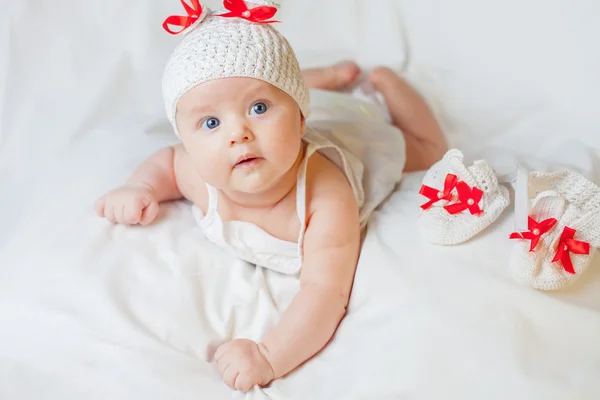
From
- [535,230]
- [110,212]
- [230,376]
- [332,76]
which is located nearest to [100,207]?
[110,212]

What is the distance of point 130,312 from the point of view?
1.12 metres

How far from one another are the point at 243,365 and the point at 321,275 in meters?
0.21

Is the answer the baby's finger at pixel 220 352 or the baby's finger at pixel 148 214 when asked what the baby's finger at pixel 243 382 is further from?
the baby's finger at pixel 148 214

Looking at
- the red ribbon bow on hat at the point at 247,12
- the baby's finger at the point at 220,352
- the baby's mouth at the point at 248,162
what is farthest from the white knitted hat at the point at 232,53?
the baby's finger at the point at 220,352

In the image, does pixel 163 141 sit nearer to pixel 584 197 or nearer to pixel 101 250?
pixel 101 250

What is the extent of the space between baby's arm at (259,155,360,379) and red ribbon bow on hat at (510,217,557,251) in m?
0.28

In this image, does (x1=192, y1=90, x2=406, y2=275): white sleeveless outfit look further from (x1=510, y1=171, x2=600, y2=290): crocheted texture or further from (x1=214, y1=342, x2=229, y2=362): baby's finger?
(x1=510, y1=171, x2=600, y2=290): crocheted texture

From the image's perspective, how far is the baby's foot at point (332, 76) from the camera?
1568 millimetres

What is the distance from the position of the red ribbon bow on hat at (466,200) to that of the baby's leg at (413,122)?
0.37 meters

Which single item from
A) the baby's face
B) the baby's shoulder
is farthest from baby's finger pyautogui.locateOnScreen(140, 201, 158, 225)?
the baby's shoulder

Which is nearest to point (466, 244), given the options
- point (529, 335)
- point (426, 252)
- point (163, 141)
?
point (426, 252)

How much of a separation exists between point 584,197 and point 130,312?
73 centimetres

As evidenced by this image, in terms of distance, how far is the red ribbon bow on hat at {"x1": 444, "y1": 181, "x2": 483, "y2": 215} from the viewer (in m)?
1.12

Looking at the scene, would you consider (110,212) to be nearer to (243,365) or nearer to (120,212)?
(120,212)
